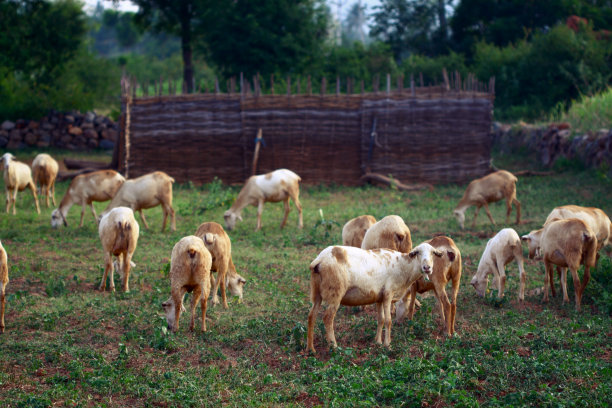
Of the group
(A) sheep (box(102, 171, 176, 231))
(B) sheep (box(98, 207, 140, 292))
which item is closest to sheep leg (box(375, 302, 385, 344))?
(B) sheep (box(98, 207, 140, 292))

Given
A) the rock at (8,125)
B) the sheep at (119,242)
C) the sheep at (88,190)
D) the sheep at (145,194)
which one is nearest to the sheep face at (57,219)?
the sheep at (88,190)

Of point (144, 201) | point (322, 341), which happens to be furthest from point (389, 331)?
point (144, 201)

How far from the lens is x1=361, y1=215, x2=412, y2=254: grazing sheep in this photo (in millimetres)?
8156

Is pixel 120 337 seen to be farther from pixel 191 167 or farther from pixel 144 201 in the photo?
pixel 191 167

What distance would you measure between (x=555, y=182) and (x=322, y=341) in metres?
12.6

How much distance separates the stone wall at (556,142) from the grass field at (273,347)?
8197 mm

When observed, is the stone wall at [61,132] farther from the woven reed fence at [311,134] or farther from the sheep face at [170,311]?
the sheep face at [170,311]

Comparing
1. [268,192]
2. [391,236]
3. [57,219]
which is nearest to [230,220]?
[268,192]

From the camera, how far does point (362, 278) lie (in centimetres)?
677

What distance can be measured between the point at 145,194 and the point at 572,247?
8.07 meters

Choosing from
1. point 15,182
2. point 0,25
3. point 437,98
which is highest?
point 0,25

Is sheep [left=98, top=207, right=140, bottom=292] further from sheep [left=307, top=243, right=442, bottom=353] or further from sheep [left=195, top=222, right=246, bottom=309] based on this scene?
sheep [left=307, top=243, right=442, bottom=353]

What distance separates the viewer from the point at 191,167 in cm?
1917

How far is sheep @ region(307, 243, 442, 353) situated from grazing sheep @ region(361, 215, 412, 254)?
1076 millimetres
